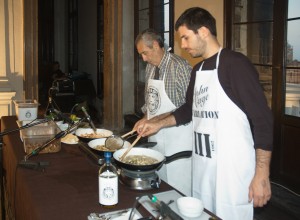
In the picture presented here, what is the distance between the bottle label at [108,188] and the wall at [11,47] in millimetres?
4177

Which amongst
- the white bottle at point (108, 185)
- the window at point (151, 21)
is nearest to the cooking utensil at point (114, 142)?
the white bottle at point (108, 185)

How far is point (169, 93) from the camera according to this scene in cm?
293

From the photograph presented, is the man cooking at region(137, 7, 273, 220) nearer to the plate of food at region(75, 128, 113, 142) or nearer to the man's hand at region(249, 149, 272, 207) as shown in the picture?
the man's hand at region(249, 149, 272, 207)

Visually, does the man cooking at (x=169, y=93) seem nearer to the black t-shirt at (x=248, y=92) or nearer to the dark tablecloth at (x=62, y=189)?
the dark tablecloth at (x=62, y=189)

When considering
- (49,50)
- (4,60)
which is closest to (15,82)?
(4,60)

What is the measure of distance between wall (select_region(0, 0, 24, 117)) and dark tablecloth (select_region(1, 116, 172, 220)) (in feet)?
11.1

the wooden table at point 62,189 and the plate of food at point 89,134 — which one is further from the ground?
the plate of food at point 89,134

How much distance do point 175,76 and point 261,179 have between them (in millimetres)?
1354

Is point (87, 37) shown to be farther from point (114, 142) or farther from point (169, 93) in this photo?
point (114, 142)

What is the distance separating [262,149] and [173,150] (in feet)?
4.44

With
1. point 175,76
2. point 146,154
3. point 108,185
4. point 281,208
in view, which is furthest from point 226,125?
point 281,208

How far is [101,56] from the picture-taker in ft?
28.3

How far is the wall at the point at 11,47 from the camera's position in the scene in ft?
17.7

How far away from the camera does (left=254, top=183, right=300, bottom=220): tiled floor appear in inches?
121
